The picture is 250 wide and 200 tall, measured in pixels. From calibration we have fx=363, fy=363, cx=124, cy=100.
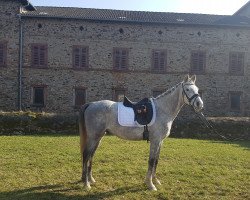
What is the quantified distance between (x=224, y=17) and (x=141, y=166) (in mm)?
22864

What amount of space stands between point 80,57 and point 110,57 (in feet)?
7.18

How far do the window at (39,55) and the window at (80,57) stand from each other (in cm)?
207

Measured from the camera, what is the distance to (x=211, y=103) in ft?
90.0

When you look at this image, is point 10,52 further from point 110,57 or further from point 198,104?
point 198,104

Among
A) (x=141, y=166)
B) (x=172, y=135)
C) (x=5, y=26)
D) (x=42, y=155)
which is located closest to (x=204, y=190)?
(x=141, y=166)

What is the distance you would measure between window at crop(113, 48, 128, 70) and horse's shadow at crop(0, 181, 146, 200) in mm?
19041

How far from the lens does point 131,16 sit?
27.6m

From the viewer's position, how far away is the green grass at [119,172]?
7730mm

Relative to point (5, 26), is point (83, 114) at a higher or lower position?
lower

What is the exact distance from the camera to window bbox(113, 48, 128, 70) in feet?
87.4

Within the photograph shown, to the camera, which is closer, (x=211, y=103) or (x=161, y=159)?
(x=161, y=159)

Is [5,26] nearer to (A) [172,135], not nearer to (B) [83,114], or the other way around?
(A) [172,135]

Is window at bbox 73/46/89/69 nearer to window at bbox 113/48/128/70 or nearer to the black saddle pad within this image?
window at bbox 113/48/128/70

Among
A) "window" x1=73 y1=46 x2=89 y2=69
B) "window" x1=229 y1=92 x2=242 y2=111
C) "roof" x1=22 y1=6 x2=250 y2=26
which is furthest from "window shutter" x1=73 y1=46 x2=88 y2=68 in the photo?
"window" x1=229 y1=92 x2=242 y2=111
